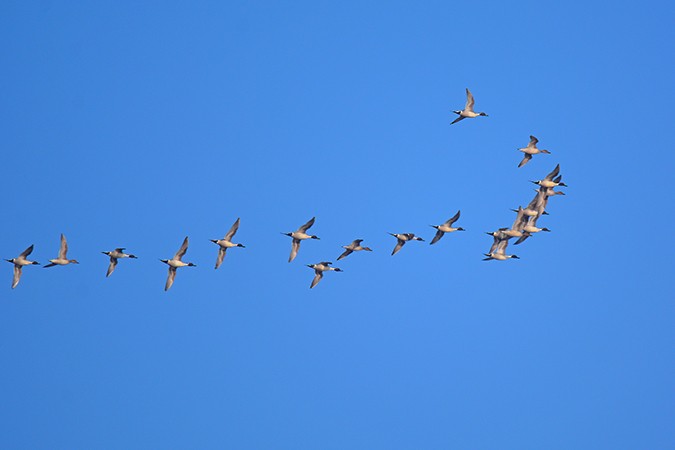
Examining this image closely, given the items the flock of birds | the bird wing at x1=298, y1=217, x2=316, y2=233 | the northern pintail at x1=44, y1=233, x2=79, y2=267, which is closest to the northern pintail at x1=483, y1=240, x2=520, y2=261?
the flock of birds

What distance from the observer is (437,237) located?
293 feet

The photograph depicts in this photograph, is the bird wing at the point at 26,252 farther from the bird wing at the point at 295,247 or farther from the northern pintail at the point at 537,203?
the northern pintail at the point at 537,203

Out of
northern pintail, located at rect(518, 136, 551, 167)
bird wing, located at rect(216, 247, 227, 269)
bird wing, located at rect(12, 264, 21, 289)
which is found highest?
northern pintail, located at rect(518, 136, 551, 167)

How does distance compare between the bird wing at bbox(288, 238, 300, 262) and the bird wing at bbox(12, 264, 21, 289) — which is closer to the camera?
the bird wing at bbox(12, 264, 21, 289)

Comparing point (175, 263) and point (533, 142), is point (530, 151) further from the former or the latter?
point (175, 263)

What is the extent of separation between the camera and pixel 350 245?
88.1 meters

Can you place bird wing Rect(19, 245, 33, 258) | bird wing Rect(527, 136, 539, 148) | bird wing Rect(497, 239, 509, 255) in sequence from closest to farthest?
bird wing Rect(19, 245, 33, 258), bird wing Rect(527, 136, 539, 148), bird wing Rect(497, 239, 509, 255)

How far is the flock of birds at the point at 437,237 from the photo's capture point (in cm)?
8575

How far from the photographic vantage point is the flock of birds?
85.8 m

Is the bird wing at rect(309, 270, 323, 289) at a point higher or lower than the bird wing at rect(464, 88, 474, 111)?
lower

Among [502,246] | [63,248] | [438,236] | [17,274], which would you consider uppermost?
[502,246]

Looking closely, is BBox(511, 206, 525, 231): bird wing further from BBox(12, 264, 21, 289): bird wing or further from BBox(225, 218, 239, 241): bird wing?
BBox(12, 264, 21, 289): bird wing

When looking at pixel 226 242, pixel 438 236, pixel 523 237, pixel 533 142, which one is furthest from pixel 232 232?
pixel 533 142

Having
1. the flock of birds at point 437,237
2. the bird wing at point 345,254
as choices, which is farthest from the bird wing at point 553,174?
the bird wing at point 345,254
